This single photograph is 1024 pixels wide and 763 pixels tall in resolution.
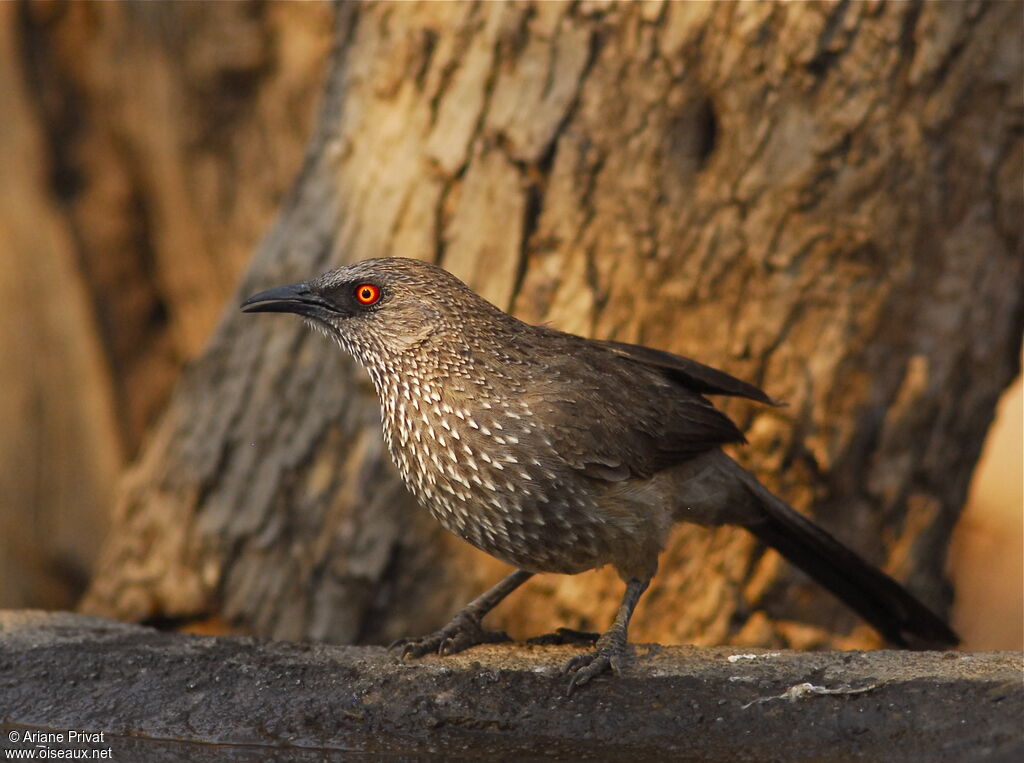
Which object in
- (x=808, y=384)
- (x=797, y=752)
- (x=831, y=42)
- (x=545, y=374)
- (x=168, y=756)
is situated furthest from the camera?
(x=808, y=384)

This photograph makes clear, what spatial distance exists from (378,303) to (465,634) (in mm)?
1451

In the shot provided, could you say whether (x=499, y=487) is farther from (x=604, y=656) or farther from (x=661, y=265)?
(x=661, y=265)

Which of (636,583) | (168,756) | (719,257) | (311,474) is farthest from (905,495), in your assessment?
(168,756)

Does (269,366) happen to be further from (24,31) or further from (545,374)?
(24,31)

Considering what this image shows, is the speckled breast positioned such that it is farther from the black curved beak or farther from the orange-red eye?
the black curved beak

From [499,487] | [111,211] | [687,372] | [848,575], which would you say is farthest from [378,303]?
[111,211]

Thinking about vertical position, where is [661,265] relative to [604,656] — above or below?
above

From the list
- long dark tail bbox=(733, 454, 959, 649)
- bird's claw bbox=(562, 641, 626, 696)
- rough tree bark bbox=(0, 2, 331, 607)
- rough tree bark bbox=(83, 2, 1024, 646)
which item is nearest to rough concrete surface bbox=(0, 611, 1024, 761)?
bird's claw bbox=(562, 641, 626, 696)

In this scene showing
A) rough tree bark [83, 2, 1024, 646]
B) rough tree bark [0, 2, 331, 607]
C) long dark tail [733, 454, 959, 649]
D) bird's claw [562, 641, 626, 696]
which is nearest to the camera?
bird's claw [562, 641, 626, 696]

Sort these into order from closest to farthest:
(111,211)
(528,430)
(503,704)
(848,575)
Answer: (503,704) → (528,430) → (848,575) → (111,211)

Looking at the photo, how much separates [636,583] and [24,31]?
21.9ft

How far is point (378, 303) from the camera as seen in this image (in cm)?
486

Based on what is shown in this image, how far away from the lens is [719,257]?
598cm

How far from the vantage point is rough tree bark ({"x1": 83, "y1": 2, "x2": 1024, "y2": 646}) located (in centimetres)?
578
